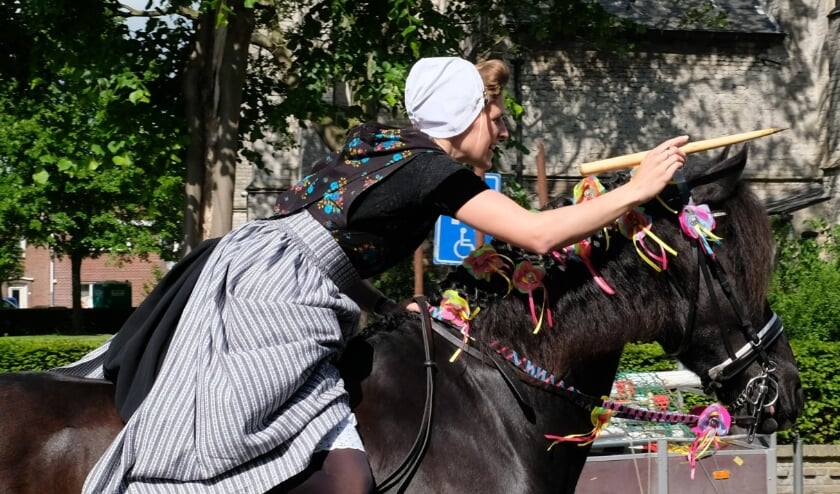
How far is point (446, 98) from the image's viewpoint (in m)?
3.09

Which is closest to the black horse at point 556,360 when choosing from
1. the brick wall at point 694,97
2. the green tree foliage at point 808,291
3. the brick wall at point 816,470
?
the brick wall at point 816,470

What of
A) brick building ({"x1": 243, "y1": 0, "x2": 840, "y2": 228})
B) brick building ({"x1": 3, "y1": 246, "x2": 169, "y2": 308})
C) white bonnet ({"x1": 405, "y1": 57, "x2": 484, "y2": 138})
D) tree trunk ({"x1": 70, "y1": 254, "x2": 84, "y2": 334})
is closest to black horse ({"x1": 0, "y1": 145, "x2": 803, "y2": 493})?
white bonnet ({"x1": 405, "y1": 57, "x2": 484, "y2": 138})

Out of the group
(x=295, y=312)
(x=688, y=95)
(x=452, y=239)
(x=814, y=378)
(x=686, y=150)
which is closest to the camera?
(x=295, y=312)

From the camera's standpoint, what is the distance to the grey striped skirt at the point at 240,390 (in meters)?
2.60

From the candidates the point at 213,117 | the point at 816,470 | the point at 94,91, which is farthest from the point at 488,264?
the point at 213,117

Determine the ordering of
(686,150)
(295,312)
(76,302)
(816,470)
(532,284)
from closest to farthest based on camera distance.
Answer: (295,312) < (686,150) < (532,284) < (816,470) < (76,302)

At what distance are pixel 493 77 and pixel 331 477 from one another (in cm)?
139

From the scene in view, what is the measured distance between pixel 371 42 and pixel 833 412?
21.1 feet

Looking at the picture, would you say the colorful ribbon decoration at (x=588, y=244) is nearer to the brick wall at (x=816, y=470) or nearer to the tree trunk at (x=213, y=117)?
the brick wall at (x=816, y=470)

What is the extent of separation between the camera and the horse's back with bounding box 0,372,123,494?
8.92 feet

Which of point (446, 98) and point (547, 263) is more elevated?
point (446, 98)

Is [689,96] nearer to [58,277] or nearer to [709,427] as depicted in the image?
[709,427]

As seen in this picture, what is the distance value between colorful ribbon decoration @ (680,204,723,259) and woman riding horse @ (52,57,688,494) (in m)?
0.24

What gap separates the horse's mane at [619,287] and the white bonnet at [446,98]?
1.34ft
